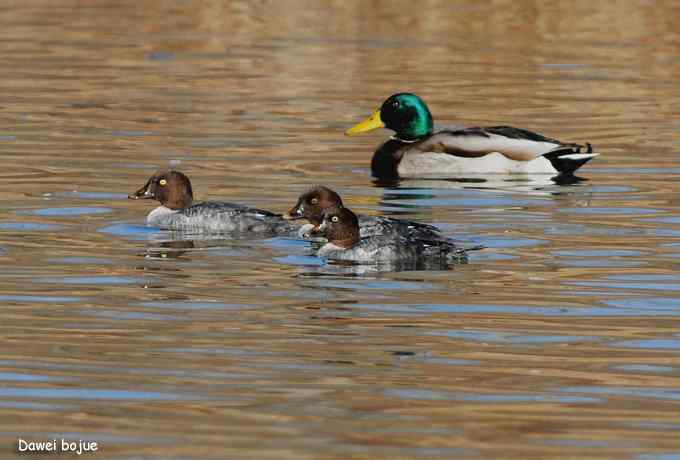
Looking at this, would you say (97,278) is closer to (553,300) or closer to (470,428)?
(553,300)

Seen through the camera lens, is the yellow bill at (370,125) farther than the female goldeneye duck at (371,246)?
Yes

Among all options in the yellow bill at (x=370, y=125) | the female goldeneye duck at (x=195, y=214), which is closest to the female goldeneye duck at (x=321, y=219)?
the female goldeneye duck at (x=195, y=214)

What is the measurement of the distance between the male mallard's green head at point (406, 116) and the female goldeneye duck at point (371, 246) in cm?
706

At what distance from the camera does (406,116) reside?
20.2 meters

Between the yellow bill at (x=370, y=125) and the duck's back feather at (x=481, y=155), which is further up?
the yellow bill at (x=370, y=125)

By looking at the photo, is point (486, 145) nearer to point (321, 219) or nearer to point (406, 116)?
point (406, 116)

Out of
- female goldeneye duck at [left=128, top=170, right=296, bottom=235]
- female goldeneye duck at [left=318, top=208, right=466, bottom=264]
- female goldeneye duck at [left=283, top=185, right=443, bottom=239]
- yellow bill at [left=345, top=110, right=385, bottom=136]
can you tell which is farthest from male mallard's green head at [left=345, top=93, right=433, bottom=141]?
female goldeneye duck at [left=318, top=208, right=466, bottom=264]

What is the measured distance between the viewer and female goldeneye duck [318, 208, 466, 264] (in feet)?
41.3

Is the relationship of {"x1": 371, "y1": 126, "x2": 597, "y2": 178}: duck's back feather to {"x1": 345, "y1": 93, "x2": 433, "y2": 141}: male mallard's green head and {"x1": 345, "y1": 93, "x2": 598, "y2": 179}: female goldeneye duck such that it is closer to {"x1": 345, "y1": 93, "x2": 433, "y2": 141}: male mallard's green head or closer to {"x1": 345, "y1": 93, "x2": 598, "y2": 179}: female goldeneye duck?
{"x1": 345, "y1": 93, "x2": 598, "y2": 179}: female goldeneye duck

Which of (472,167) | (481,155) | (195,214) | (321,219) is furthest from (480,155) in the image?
(321,219)

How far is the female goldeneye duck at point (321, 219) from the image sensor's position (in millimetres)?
12945

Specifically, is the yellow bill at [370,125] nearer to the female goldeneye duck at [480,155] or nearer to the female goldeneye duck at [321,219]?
the female goldeneye duck at [480,155]

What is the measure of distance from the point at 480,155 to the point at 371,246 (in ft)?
21.5

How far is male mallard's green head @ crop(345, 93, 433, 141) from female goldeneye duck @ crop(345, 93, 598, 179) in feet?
1.56
